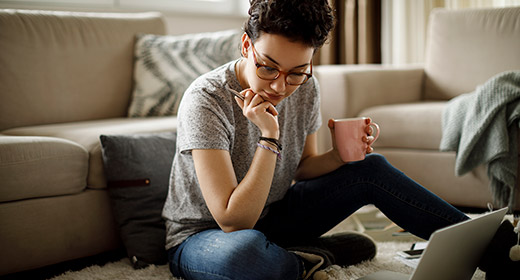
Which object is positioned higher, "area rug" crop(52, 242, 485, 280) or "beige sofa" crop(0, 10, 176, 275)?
"beige sofa" crop(0, 10, 176, 275)

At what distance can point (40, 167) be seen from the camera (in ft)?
5.17

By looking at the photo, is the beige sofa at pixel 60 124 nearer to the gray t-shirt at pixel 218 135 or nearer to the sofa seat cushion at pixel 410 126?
the gray t-shirt at pixel 218 135

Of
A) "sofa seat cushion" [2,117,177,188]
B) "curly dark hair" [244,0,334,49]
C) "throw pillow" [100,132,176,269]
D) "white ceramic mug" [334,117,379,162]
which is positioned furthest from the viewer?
"sofa seat cushion" [2,117,177,188]

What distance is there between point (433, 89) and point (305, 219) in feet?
5.83

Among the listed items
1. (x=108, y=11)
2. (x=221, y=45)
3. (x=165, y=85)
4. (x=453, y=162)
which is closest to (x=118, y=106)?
(x=165, y=85)

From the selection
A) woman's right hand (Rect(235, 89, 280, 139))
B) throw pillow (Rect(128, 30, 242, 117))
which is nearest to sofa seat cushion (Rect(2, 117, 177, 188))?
throw pillow (Rect(128, 30, 242, 117))

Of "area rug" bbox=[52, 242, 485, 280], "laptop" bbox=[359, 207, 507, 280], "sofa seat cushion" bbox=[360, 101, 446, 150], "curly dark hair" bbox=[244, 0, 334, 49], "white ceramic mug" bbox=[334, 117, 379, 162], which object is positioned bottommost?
"area rug" bbox=[52, 242, 485, 280]

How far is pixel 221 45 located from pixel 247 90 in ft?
4.23

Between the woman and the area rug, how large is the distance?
0.04 metres

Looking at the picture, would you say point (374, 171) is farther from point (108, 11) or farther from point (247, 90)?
point (108, 11)

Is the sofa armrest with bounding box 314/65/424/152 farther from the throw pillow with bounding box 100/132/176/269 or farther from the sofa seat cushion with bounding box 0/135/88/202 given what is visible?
the sofa seat cushion with bounding box 0/135/88/202

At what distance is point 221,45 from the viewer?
2.46 m

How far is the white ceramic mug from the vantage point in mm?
1347

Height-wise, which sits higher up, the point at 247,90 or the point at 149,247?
the point at 247,90
